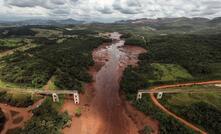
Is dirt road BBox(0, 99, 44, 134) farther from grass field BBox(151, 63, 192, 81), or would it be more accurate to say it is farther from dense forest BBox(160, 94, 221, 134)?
grass field BBox(151, 63, 192, 81)

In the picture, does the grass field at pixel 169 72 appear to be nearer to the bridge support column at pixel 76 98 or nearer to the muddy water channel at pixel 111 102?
the muddy water channel at pixel 111 102

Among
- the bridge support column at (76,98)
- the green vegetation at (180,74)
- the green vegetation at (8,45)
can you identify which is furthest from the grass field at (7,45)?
the bridge support column at (76,98)

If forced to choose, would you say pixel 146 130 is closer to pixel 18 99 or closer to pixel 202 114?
pixel 202 114

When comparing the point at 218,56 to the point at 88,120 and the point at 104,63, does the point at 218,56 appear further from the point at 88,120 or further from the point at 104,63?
the point at 88,120

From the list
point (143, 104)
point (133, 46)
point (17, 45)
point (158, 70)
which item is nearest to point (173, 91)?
point (143, 104)

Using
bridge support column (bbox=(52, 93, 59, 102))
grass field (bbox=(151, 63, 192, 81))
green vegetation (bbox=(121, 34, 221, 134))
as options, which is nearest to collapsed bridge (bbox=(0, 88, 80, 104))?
bridge support column (bbox=(52, 93, 59, 102))

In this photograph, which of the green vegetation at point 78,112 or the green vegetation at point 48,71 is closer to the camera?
the green vegetation at point 78,112
